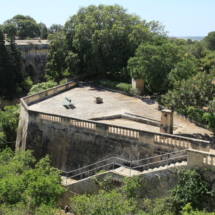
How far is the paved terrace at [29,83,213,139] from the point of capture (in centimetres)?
1697

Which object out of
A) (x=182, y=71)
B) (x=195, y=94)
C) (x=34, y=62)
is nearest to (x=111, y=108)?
(x=182, y=71)

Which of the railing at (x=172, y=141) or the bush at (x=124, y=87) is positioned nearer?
the railing at (x=172, y=141)

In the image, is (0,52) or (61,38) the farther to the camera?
(0,52)

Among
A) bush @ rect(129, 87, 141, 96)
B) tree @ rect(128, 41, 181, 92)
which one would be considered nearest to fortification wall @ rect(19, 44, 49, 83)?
bush @ rect(129, 87, 141, 96)

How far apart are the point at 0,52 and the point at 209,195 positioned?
33.4 meters

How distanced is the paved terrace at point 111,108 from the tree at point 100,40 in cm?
466

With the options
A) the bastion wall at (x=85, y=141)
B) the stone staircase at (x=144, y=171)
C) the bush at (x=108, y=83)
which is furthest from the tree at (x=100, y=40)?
the stone staircase at (x=144, y=171)

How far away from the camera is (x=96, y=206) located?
9.38m

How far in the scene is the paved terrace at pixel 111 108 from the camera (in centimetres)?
1697

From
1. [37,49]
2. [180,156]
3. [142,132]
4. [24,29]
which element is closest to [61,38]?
[37,49]

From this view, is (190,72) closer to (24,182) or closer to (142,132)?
(142,132)

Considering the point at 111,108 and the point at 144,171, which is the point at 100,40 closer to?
the point at 111,108

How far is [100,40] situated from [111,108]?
35.8 ft

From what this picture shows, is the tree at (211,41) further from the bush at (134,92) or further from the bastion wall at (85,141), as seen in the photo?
the bastion wall at (85,141)
